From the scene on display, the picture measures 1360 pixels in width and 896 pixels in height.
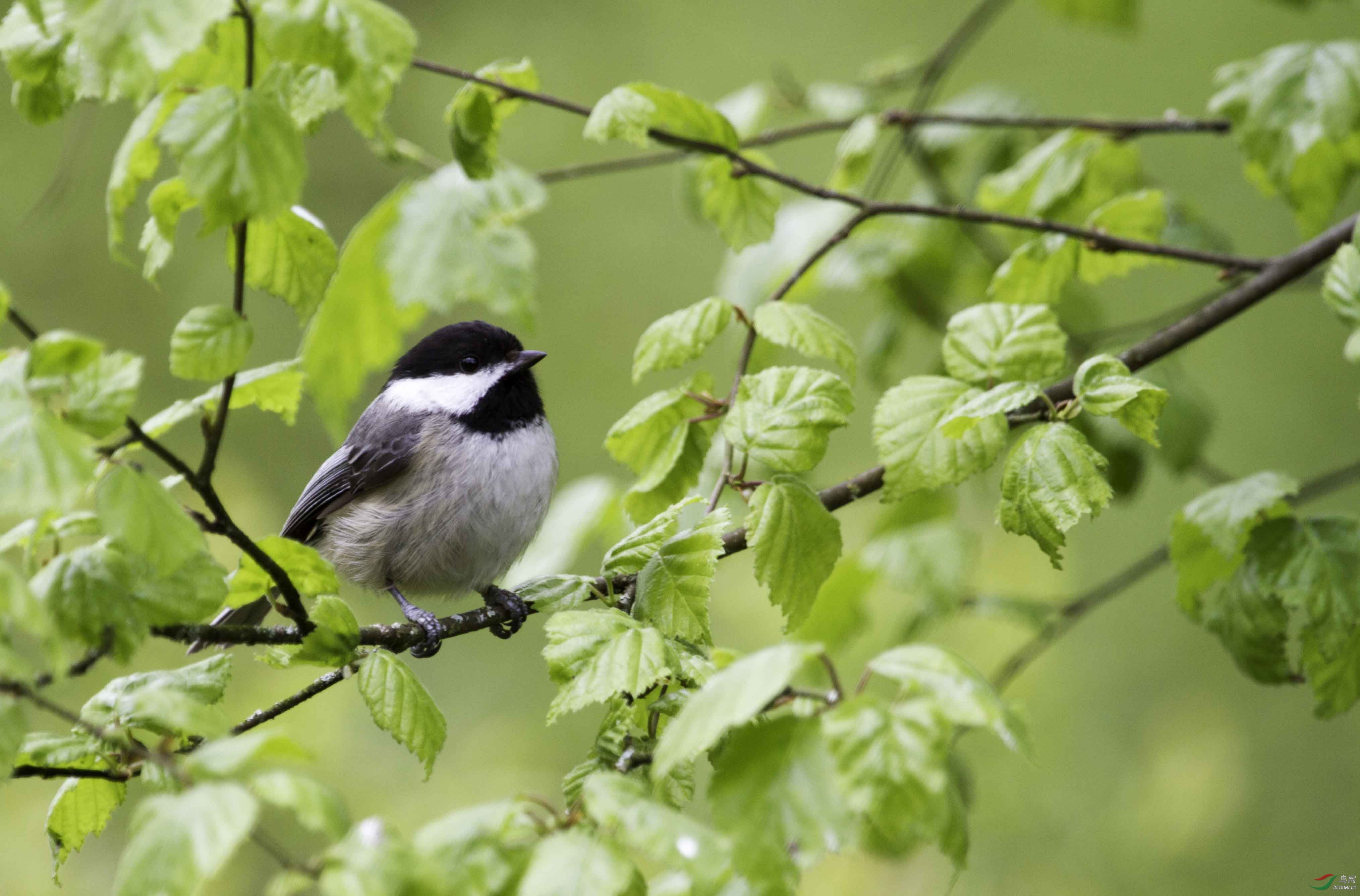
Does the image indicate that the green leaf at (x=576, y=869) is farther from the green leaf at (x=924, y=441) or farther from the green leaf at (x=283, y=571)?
the green leaf at (x=924, y=441)

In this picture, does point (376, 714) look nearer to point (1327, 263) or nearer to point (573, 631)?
point (573, 631)

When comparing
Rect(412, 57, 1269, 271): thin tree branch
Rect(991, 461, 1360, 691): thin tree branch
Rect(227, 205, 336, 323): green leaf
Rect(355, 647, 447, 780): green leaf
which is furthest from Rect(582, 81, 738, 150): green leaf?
Rect(991, 461, 1360, 691): thin tree branch

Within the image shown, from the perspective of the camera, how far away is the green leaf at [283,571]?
1285mm

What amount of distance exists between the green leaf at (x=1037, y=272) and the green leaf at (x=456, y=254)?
101 cm

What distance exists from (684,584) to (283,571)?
19.4 inches

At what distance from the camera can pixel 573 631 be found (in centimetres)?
122

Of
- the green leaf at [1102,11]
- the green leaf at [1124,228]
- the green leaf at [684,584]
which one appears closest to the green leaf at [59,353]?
the green leaf at [684,584]

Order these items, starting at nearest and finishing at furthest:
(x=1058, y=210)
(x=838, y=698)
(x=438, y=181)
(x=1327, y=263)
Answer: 1. (x=838, y=698)
2. (x=438, y=181)
3. (x=1327, y=263)
4. (x=1058, y=210)

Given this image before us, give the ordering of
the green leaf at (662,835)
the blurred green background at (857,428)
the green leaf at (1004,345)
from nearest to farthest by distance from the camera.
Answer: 1. the green leaf at (662,835)
2. the green leaf at (1004,345)
3. the blurred green background at (857,428)

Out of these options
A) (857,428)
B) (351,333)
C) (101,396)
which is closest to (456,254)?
(351,333)

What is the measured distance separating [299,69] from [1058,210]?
4.62ft

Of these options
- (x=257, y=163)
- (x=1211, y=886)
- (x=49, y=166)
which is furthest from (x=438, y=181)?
(x=49, y=166)

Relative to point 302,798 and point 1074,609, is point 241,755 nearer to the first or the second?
point 302,798

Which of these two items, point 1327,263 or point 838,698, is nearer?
point 838,698
